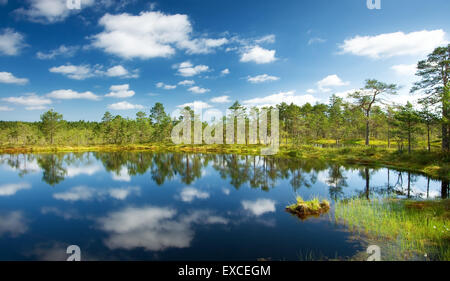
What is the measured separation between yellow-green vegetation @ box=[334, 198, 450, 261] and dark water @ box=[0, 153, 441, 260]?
1089mm

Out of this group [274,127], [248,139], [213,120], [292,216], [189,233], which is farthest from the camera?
[213,120]

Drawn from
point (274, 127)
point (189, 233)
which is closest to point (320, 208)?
point (189, 233)

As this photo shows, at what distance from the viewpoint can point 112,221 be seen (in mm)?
11445

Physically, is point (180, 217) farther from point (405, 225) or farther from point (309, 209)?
point (405, 225)

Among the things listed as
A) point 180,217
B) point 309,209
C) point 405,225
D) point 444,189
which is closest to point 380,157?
point 444,189

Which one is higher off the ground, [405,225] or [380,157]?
[380,157]

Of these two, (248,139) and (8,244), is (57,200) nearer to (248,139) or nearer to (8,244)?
(8,244)
